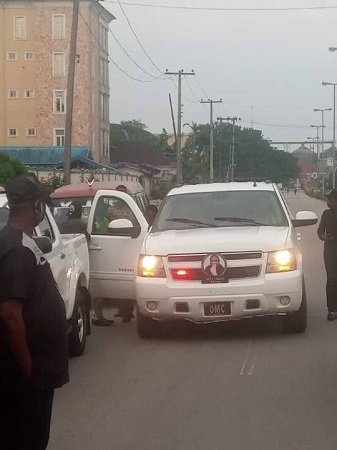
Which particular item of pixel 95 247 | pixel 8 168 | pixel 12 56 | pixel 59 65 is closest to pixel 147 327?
pixel 95 247

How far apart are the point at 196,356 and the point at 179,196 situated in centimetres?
295

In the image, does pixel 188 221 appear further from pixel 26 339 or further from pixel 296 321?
pixel 26 339

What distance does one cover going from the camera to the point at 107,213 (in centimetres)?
1391

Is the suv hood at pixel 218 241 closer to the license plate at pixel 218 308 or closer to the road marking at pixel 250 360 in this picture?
the license plate at pixel 218 308

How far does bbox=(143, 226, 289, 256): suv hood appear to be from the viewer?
1110 cm

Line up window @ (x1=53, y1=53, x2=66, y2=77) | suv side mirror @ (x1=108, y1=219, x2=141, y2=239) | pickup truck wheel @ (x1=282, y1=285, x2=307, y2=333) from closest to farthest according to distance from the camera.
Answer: pickup truck wheel @ (x1=282, y1=285, x2=307, y2=333) < suv side mirror @ (x1=108, y1=219, x2=141, y2=239) < window @ (x1=53, y1=53, x2=66, y2=77)

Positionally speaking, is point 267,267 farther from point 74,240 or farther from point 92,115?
point 92,115

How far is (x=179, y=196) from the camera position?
42.0 feet

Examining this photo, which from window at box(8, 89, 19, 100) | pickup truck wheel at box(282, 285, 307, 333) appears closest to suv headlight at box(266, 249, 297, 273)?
pickup truck wheel at box(282, 285, 307, 333)

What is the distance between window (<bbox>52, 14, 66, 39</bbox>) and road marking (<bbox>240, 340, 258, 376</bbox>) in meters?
63.5

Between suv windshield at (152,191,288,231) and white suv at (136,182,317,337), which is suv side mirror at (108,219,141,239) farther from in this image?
white suv at (136,182,317,337)

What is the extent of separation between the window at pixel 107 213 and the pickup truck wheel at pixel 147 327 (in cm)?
150

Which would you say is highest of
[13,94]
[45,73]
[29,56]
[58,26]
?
[58,26]

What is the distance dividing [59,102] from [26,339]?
69.5m
